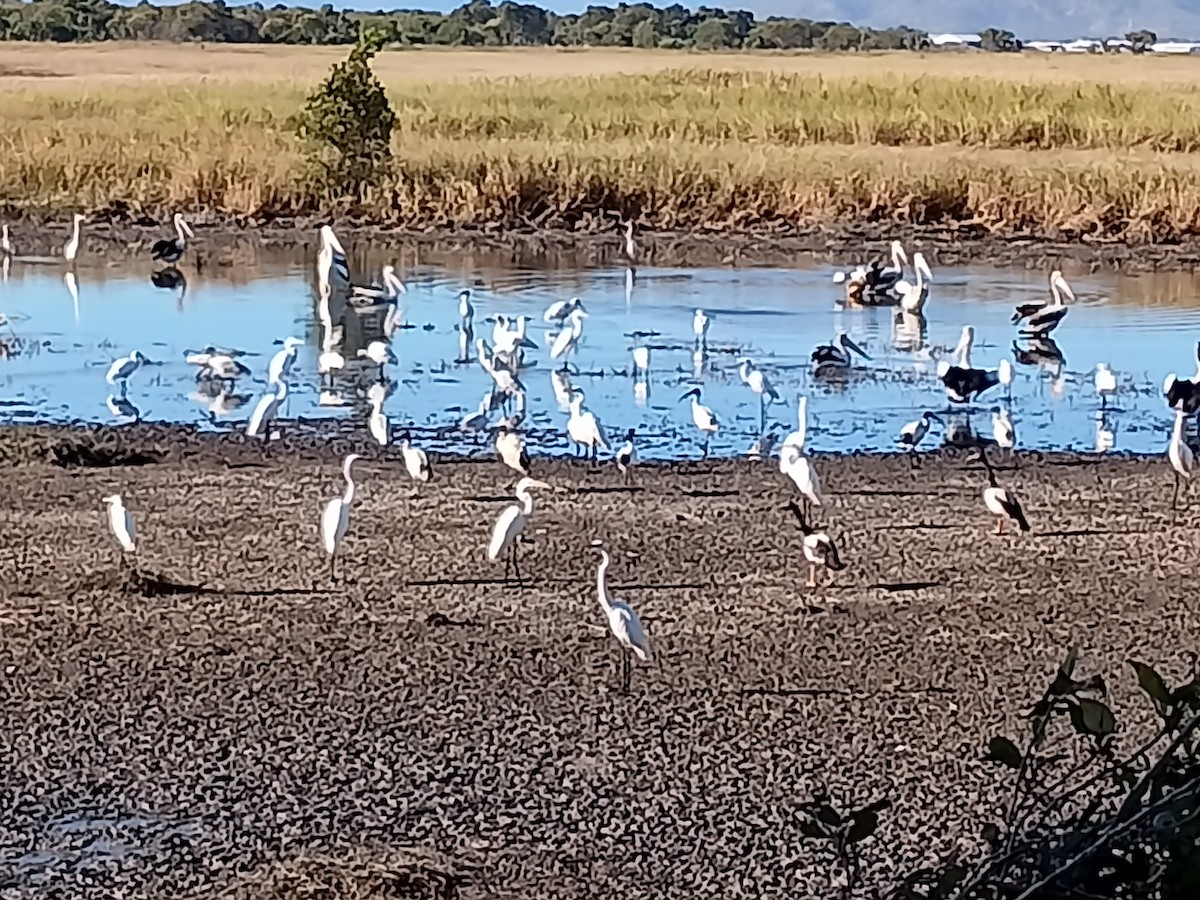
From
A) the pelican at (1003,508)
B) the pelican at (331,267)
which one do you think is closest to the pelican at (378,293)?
the pelican at (331,267)

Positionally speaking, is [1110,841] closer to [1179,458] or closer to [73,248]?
[1179,458]

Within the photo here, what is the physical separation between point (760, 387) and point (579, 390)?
1666 mm

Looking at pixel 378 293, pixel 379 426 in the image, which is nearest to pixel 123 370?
pixel 379 426

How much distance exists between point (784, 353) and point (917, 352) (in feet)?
4.11

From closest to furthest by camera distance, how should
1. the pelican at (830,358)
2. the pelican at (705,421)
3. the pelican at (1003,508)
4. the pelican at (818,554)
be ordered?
the pelican at (818,554) → the pelican at (1003,508) → the pelican at (705,421) → the pelican at (830,358)

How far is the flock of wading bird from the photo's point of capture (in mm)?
10094

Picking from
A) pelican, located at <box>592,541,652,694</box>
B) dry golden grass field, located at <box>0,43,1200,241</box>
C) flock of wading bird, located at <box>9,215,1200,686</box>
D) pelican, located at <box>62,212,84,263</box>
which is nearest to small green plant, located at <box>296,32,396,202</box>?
dry golden grass field, located at <box>0,43,1200,241</box>

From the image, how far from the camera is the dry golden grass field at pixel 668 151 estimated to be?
91.0 ft

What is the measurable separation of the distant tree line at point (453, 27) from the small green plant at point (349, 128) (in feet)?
183

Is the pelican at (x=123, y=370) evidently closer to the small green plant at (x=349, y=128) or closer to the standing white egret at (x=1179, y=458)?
the standing white egret at (x=1179, y=458)

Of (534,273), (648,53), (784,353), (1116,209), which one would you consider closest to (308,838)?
(784,353)

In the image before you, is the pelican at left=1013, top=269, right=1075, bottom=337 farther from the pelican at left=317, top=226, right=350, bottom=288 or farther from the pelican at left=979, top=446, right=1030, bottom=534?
the pelican at left=979, top=446, right=1030, bottom=534

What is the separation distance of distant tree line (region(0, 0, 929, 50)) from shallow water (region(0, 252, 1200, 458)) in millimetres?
61881

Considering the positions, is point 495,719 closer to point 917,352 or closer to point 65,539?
point 65,539
